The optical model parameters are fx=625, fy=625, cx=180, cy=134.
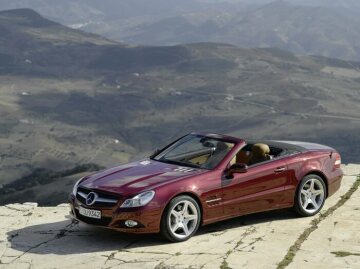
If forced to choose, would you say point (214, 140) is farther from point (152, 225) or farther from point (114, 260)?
point (114, 260)

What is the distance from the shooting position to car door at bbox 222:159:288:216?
34.7 feet

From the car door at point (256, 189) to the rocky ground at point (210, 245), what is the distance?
35cm

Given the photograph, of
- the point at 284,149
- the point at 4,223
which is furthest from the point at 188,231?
the point at 4,223

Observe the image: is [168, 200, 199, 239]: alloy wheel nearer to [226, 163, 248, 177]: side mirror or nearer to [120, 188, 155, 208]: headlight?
[120, 188, 155, 208]: headlight

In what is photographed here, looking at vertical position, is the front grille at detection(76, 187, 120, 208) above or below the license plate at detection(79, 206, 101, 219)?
above

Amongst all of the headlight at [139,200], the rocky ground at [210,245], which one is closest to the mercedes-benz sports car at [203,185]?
the headlight at [139,200]

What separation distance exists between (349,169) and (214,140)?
19.6 feet

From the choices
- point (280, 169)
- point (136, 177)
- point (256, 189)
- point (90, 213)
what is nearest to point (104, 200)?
point (90, 213)

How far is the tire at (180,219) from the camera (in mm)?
9766

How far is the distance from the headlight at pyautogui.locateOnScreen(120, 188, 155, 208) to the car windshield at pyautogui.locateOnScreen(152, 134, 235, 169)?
54.7 inches

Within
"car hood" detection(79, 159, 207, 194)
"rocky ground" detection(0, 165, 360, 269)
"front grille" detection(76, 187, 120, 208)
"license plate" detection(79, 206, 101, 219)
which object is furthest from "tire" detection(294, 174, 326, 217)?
"license plate" detection(79, 206, 101, 219)

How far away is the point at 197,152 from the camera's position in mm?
11375

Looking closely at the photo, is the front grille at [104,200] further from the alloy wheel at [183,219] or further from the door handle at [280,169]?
the door handle at [280,169]

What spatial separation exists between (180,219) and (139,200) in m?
0.77
